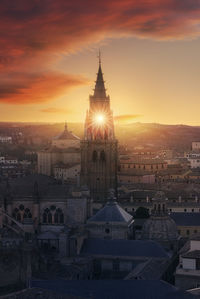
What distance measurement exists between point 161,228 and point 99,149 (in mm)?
17255

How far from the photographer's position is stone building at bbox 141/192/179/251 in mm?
39375

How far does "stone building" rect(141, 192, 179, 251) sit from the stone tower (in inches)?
610

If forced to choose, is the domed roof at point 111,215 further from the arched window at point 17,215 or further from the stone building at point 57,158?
the stone building at point 57,158

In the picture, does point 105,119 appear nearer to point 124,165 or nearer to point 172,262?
point 172,262

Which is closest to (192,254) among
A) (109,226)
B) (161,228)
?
(161,228)

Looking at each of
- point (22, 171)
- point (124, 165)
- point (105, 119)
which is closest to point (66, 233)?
point (105, 119)

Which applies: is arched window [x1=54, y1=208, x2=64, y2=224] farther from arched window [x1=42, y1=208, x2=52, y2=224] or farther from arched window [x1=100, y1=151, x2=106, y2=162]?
arched window [x1=100, y1=151, x2=106, y2=162]

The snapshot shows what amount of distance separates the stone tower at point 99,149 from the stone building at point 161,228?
15492 mm

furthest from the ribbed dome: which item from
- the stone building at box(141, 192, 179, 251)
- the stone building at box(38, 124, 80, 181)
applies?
the stone building at box(38, 124, 80, 181)

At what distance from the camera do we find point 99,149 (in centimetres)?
5600

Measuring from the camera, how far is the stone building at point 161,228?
39.4 metres

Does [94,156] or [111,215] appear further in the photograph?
[94,156]

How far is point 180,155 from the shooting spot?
128 metres

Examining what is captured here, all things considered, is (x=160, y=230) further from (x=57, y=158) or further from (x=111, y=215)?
(x=57, y=158)
